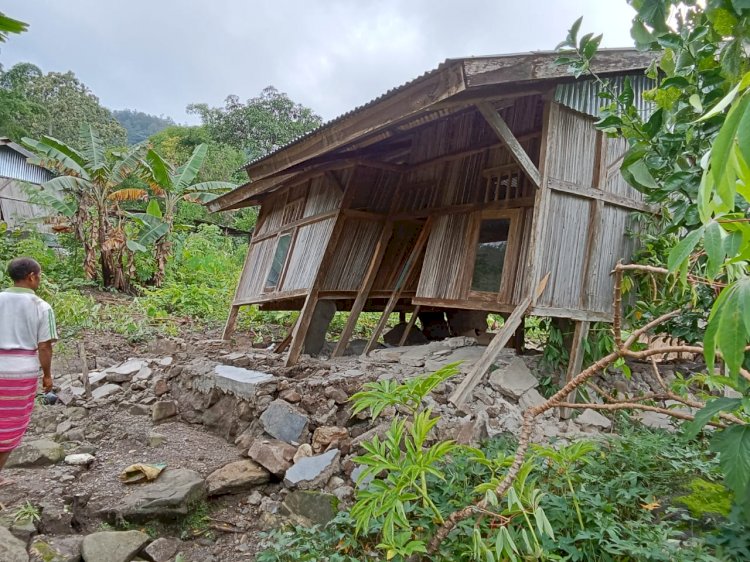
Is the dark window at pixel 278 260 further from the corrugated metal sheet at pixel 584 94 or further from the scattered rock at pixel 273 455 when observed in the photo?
the corrugated metal sheet at pixel 584 94

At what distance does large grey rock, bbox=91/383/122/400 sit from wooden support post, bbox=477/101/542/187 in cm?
626

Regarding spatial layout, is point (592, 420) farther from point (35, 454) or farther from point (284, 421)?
point (35, 454)

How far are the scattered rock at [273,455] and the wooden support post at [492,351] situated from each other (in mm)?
1686

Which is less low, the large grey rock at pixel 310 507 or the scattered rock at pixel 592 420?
the scattered rock at pixel 592 420

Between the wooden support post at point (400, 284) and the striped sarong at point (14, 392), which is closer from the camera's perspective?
the striped sarong at point (14, 392)

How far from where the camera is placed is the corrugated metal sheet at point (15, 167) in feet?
64.3

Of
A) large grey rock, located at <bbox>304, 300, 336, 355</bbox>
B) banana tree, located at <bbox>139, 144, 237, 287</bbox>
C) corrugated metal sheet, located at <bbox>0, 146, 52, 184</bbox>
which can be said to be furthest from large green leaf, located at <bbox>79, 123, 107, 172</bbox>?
corrugated metal sheet, located at <bbox>0, 146, 52, 184</bbox>

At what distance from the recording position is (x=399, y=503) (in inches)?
94.9

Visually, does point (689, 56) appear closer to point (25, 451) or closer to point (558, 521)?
point (558, 521)

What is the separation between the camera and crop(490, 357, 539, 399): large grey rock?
523cm

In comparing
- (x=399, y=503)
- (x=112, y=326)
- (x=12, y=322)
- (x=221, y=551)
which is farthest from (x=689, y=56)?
(x=112, y=326)

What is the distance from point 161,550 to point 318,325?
442cm

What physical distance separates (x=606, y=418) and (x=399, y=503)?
377 centimetres

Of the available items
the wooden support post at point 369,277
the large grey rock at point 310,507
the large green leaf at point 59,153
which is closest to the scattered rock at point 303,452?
the large grey rock at point 310,507
